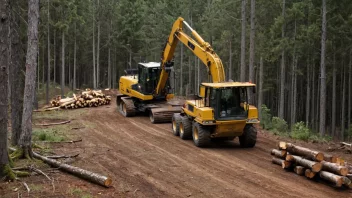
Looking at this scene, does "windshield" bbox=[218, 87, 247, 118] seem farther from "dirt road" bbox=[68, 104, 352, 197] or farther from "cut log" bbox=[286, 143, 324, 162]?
"cut log" bbox=[286, 143, 324, 162]

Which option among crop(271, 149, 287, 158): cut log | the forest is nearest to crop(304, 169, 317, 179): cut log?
crop(271, 149, 287, 158): cut log

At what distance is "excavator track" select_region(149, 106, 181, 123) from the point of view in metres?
20.8

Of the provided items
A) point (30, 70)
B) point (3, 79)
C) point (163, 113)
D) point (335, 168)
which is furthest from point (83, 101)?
point (335, 168)

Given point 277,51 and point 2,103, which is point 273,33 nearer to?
point 277,51

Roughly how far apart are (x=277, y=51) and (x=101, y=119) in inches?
578

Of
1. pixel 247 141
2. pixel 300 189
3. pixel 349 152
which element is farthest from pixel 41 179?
pixel 349 152

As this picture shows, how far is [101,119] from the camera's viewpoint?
2277 centimetres

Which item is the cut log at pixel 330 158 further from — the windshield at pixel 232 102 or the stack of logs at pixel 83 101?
the stack of logs at pixel 83 101

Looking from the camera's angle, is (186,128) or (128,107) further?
(128,107)

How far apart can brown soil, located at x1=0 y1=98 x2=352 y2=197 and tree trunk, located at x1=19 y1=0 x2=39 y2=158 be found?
4.79 ft

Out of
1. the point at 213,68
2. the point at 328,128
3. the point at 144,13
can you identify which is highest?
the point at 144,13

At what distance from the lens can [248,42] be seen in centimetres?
3409

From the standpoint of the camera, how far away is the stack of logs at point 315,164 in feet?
32.1

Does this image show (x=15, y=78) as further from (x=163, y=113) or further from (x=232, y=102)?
(x=163, y=113)
